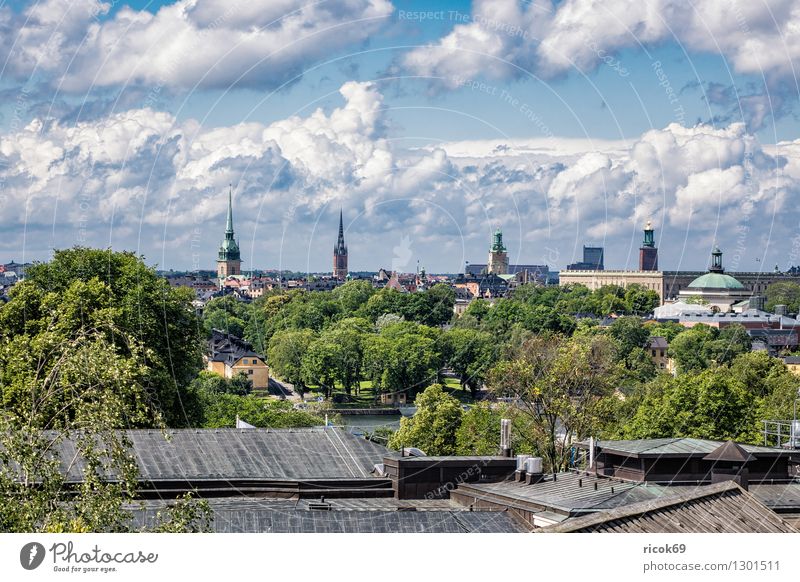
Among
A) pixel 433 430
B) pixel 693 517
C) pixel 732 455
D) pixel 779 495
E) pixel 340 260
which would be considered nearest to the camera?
pixel 693 517

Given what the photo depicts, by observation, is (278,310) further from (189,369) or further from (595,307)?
(189,369)

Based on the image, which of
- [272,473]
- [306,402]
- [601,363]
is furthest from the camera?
[306,402]

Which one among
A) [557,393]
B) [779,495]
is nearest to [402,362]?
[557,393]

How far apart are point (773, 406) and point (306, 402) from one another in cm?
3425

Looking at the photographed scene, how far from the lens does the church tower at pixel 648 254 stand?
147m

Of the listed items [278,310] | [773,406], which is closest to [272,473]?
[773,406]

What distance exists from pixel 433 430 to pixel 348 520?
23457 mm

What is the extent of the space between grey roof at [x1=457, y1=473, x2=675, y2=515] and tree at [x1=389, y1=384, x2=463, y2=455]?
60.6 ft

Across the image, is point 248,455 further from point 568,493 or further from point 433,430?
point 433,430

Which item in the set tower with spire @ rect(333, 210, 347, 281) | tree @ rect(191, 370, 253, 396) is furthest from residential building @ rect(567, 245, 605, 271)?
tree @ rect(191, 370, 253, 396)

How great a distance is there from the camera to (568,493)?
60.6 ft

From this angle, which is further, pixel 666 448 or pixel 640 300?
pixel 640 300

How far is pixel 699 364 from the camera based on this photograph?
72.1m

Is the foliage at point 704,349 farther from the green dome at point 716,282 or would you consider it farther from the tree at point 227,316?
the green dome at point 716,282
